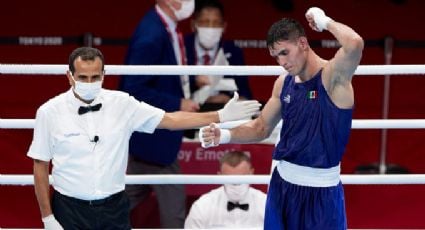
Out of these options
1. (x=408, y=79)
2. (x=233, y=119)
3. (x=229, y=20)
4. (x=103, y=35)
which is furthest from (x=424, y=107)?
(x=233, y=119)

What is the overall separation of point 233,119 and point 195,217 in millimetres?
1171

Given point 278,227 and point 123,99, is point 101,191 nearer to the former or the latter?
point 123,99

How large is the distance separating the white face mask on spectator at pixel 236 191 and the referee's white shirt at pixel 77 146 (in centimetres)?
140


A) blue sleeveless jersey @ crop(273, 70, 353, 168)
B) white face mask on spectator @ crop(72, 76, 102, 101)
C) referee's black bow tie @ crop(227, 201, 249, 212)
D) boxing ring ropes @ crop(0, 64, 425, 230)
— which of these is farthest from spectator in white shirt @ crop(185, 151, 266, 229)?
white face mask on spectator @ crop(72, 76, 102, 101)

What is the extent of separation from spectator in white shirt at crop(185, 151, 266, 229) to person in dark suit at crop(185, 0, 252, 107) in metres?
0.48

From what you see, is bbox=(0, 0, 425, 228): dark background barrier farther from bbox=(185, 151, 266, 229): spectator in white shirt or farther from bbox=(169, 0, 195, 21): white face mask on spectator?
bbox=(169, 0, 195, 21): white face mask on spectator

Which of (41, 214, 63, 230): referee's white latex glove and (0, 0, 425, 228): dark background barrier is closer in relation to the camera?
(41, 214, 63, 230): referee's white latex glove

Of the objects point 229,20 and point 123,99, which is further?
point 229,20

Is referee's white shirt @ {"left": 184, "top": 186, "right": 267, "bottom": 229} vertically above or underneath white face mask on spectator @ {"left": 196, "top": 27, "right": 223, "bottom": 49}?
underneath

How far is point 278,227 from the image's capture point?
444 centimetres

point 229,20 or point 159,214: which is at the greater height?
point 229,20

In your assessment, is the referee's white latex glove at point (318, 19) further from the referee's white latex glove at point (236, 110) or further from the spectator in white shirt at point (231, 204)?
the spectator in white shirt at point (231, 204)

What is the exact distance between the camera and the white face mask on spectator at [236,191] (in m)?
5.79

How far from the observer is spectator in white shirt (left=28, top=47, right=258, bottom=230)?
4422mm
